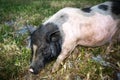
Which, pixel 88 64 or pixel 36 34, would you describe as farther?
pixel 88 64

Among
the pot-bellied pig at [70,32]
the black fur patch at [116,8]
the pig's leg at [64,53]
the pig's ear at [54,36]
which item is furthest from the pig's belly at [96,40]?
the pig's ear at [54,36]

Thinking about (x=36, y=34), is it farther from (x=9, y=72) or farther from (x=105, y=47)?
(x=105, y=47)

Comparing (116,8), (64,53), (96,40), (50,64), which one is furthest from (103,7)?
(50,64)

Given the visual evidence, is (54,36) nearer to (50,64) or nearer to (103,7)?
(50,64)

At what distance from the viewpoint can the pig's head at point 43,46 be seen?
19.5 feet

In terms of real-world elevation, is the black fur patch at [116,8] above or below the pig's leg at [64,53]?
above

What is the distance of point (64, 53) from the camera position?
20.2 ft

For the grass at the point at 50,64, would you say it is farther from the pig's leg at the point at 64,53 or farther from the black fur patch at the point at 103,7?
the black fur patch at the point at 103,7

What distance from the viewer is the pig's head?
234 inches

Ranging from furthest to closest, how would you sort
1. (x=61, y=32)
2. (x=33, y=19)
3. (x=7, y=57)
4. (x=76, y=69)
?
(x=33, y=19)
(x=7, y=57)
(x=76, y=69)
(x=61, y=32)

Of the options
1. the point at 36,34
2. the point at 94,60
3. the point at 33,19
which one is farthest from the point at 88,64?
the point at 33,19

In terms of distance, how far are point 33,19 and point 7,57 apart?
8.97ft

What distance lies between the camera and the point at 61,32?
5992mm

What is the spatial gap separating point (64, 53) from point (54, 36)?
0.44 metres
